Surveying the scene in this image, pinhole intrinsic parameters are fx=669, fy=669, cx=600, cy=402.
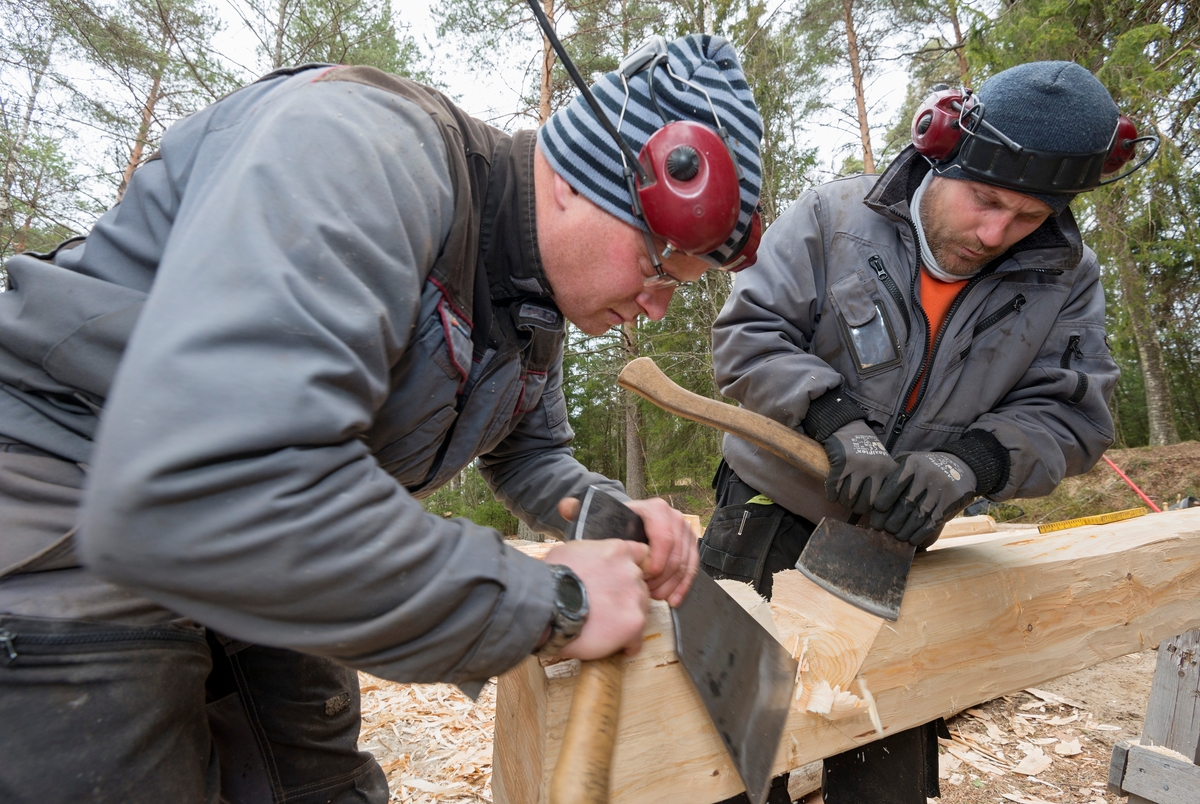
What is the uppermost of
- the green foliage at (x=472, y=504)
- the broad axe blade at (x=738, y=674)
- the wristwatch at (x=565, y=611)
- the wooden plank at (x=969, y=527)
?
the wristwatch at (x=565, y=611)

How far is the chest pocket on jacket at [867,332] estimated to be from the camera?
2219mm

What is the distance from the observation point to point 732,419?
1.99m

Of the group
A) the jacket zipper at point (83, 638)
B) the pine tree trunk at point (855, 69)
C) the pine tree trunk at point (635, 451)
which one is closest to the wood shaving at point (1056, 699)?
the jacket zipper at point (83, 638)

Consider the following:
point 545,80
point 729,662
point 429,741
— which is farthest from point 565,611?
point 545,80

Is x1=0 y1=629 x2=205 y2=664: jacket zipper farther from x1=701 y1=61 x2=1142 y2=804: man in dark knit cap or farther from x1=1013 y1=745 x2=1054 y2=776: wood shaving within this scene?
x1=1013 y1=745 x2=1054 y2=776: wood shaving

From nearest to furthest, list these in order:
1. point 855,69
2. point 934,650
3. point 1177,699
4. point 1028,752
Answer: point 934,650, point 1177,699, point 1028,752, point 855,69

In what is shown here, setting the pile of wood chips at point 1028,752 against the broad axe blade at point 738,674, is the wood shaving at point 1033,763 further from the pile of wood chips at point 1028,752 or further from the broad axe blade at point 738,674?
the broad axe blade at point 738,674

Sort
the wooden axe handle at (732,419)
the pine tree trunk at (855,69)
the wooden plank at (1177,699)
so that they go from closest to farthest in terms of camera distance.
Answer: the wooden axe handle at (732,419) < the wooden plank at (1177,699) < the pine tree trunk at (855,69)

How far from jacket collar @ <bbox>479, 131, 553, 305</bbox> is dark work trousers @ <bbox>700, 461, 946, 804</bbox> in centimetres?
143

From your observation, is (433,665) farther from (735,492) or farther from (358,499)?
(735,492)

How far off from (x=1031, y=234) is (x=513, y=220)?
6.21 feet

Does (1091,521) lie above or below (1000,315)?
below

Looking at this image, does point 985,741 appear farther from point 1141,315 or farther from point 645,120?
point 1141,315

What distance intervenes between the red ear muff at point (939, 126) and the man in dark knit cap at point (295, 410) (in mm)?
1132
